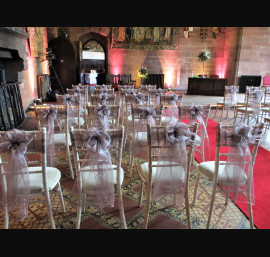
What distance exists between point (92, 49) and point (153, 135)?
1539 cm

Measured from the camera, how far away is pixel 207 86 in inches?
430

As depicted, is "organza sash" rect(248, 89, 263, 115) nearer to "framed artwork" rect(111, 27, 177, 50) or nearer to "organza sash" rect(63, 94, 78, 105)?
"organza sash" rect(63, 94, 78, 105)

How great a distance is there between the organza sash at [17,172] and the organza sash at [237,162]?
1.59 meters

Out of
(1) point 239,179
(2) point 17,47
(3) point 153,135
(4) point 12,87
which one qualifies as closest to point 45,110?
(3) point 153,135

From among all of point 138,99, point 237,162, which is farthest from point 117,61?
point 237,162

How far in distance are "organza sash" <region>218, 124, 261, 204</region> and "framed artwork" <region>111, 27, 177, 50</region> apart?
10.7m

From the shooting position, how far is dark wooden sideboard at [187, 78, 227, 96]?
10.8m

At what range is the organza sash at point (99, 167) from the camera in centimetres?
174

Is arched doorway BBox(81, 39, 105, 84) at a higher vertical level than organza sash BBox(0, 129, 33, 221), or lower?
higher

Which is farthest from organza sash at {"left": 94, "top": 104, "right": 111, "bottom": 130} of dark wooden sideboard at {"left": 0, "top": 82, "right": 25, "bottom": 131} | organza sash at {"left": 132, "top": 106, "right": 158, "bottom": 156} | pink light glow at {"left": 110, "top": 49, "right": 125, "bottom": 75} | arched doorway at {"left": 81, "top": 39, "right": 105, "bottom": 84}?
arched doorway at {"left": 81, "top": 39, "right": 105, "bottom": 84}

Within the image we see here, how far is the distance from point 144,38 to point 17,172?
11.2m

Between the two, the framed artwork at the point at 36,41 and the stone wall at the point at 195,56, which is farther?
the stone wall at the point at 195,56

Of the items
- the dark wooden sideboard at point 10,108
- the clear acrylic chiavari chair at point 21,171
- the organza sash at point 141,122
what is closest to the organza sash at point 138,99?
the organza sash at point 141,122

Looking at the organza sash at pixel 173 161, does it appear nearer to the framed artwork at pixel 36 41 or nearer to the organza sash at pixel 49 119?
the organza sash at pixel 49 119
